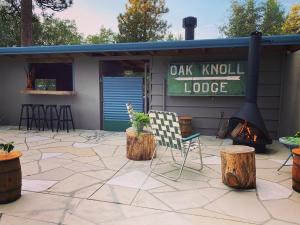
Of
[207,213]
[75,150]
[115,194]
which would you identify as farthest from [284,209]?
[75,150]

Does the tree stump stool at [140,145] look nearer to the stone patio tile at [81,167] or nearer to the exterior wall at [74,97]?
the stone patio tile at [81,167]

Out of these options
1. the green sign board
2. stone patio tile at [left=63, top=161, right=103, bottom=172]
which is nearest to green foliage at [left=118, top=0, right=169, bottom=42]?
the green sign board

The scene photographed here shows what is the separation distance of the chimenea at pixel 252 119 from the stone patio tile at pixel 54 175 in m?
3.60

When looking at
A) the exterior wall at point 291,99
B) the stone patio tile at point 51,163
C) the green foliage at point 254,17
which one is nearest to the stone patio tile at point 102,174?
the stone patio tile at point 51,163

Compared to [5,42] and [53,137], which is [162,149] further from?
[5,42]

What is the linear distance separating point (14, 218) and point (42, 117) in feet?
21.3

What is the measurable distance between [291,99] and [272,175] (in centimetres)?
299

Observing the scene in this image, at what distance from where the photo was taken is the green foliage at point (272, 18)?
2494 centimetres

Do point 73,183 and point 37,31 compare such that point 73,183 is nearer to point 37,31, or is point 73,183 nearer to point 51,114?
point 51,114

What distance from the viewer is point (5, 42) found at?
19.3 m

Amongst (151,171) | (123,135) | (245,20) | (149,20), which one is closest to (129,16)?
(149,20)

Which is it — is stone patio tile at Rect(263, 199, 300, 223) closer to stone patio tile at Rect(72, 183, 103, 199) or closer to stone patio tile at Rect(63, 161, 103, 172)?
stone patio tile at Rect(72, 183, 103, 199)

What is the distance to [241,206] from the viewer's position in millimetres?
3434

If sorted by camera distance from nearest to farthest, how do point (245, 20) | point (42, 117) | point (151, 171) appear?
point (151, 171)
point (42, 117)
point (245, 20)
